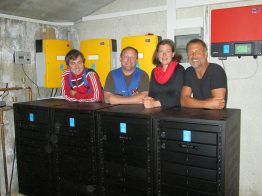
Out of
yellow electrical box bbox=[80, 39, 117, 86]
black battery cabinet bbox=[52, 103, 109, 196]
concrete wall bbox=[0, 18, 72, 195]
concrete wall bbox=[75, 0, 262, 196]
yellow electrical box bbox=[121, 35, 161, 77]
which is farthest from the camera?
yellow electrical box bbox=[80, 39, 117, 86]

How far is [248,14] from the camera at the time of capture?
2.64 meters

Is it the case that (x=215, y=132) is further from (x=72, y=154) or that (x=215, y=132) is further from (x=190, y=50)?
(x=72, y=154)

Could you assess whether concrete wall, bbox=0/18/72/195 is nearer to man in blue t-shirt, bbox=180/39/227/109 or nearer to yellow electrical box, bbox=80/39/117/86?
yellow electrical box, bbox=80/39/117/86

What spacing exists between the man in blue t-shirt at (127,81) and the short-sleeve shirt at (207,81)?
0.49 metres

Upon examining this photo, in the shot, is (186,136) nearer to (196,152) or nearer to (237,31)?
(196,152)

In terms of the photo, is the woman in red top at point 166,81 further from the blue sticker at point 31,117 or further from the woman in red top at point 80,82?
the blue sticker at point 31,117

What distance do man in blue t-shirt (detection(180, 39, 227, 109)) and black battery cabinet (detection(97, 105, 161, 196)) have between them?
336 mm

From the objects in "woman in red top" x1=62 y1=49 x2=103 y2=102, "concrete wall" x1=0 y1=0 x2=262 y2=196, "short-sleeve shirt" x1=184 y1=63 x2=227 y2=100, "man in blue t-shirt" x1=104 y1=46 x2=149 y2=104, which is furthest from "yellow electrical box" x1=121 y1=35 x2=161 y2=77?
"short-sleeve shirt" x1=184 y1=63 x2=227 y2=100

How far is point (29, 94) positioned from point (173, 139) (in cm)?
221

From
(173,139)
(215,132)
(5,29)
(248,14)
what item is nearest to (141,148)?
(173,139)

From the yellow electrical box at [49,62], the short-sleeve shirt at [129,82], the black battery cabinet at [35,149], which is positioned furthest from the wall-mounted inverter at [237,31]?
the yellow electrical box at [49,62]

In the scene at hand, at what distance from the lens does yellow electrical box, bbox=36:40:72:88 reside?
11.5 feet

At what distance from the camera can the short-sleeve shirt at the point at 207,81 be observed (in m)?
2.35

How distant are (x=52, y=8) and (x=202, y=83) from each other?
7.04ft
